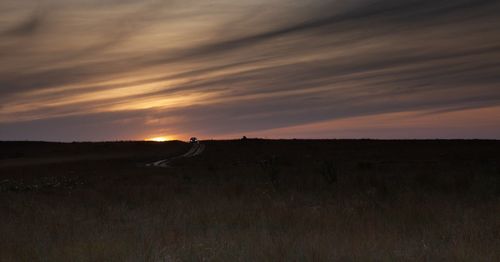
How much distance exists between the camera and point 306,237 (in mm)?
10148

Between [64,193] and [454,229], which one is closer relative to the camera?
[454,229]

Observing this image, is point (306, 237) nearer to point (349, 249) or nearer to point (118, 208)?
point (349, 249)

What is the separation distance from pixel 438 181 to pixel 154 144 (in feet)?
185

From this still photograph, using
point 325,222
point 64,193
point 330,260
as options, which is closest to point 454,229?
point 325,222

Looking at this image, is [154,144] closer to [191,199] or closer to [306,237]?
[191,199]

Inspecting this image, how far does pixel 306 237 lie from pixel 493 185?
38.9ft

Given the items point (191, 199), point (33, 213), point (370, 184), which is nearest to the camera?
point (33, 213)

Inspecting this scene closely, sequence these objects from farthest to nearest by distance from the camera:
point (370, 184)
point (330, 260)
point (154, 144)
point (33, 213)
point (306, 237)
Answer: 1. point (154, 144)
2. point (370, 184)
3. point (33, 213)
4. point (306, 237)
5. point (330, 260)

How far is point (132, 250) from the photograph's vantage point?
29.7 feet

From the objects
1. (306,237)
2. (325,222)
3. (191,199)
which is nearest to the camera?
(306,237)

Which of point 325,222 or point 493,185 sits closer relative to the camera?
point 325,222

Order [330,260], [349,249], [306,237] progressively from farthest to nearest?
[306,237] < [349,249] < [330,260]

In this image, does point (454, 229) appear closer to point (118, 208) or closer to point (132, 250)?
point (132, 250)

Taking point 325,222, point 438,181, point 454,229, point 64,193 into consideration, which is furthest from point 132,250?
point 438,181
